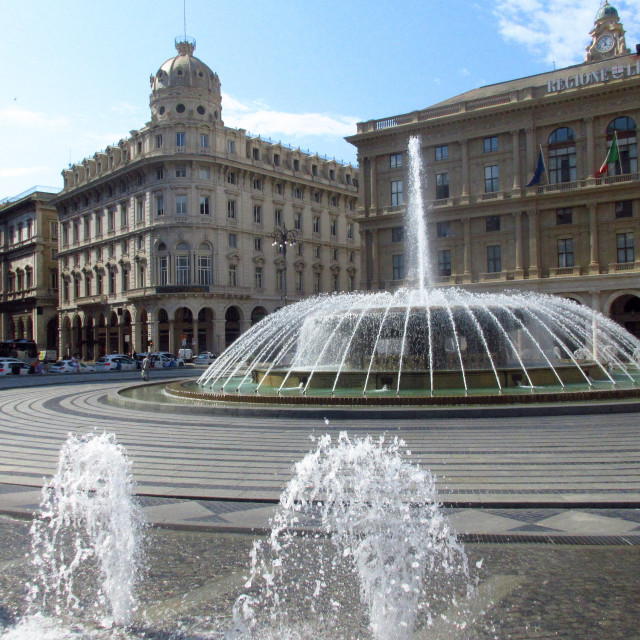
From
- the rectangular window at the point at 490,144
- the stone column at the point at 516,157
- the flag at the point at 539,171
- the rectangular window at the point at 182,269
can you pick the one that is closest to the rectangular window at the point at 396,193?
the rectangular window at the point at 490,144

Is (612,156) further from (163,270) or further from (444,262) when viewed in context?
(163,270)

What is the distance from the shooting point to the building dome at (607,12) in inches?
2142

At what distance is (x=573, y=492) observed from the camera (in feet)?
24.7

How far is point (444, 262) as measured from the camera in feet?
160

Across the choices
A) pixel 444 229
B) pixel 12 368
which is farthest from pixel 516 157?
pixel 12 368

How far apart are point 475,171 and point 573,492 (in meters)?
42.2

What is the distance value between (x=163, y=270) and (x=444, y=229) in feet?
81.8

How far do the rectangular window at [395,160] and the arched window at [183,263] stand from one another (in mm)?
19301

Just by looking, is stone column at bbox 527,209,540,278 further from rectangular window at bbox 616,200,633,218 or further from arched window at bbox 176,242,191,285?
arched window at bbox 176,242,191,285

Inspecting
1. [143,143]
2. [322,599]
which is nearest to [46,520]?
[322,599]

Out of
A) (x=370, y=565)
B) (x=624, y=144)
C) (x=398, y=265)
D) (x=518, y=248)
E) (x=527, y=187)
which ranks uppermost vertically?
(x=624, y=144)

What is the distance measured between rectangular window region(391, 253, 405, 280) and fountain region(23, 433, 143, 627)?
44.6 metres

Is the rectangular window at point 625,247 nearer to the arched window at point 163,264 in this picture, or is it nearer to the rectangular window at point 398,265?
the rectangular window at point 398,265

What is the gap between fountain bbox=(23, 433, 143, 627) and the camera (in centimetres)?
469
